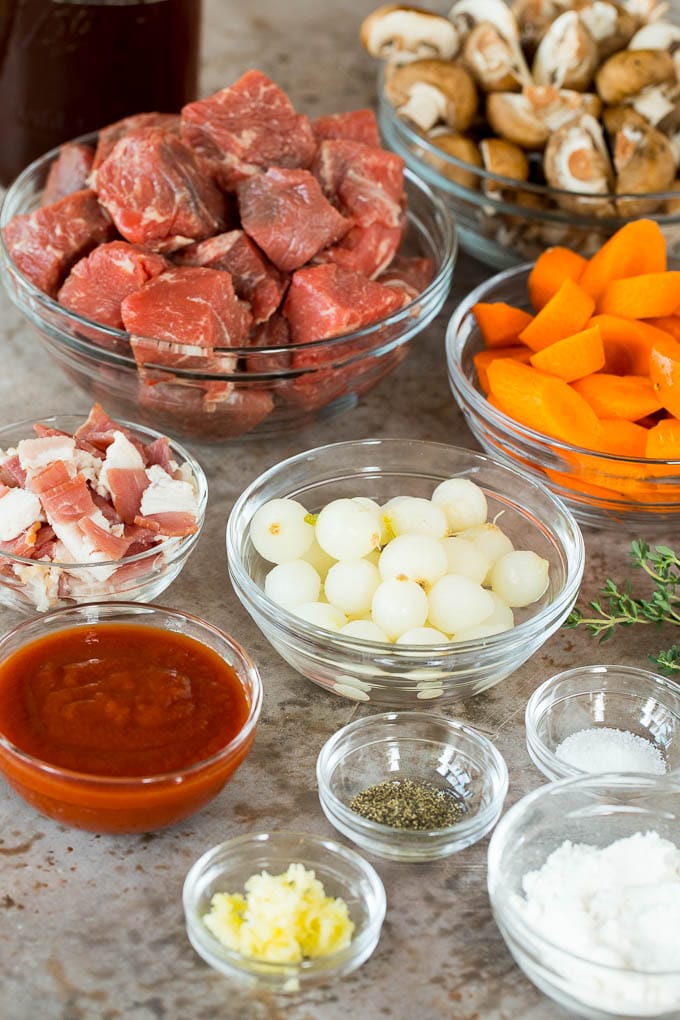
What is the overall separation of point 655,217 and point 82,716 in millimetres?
1299

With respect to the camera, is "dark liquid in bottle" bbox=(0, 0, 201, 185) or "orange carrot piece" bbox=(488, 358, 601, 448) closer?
"orange carrot piece" bbox=(488, 358, 601, 448)

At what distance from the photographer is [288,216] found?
168 cm

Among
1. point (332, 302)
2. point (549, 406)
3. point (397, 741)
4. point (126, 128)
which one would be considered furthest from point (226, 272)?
point (397, 741)

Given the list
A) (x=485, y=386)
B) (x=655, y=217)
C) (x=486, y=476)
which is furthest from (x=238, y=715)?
(x=655, y=217)

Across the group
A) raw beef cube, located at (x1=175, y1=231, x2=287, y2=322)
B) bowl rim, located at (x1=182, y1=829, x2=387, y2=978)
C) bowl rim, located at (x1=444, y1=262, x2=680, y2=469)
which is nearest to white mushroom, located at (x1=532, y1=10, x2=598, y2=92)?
bowl rim, located at (x1=444, y1=262, x2=680, y2=469)

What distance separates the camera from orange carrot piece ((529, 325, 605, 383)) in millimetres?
1661

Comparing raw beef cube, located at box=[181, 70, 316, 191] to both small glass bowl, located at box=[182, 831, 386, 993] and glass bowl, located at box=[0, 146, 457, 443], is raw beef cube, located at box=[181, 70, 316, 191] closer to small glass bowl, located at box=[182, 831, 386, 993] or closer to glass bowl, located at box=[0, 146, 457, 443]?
glass bowl, located at box=[0, 146, 457, 443]

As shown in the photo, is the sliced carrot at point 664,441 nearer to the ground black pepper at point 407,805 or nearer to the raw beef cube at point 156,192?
the ground black pepper at point 407,805

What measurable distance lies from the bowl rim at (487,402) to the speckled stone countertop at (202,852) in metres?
0.17

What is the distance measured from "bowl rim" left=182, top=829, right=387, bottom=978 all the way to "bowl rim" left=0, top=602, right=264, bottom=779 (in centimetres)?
8

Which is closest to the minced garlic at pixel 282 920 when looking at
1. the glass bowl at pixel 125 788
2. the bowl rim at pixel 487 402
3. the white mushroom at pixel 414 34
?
the glass bowl at pixel 125 788

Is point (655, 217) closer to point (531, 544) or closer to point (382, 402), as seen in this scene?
point (382, 402)

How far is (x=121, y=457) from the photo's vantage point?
1.52 metres

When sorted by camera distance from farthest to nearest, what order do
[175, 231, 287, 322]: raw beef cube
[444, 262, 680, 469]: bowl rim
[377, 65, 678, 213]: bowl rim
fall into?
[377, 65, 678, 213]: bowl rim → [175, 231, 287, 322]: raw beef cube → [444, 262, 680, 469]: bowl rim
